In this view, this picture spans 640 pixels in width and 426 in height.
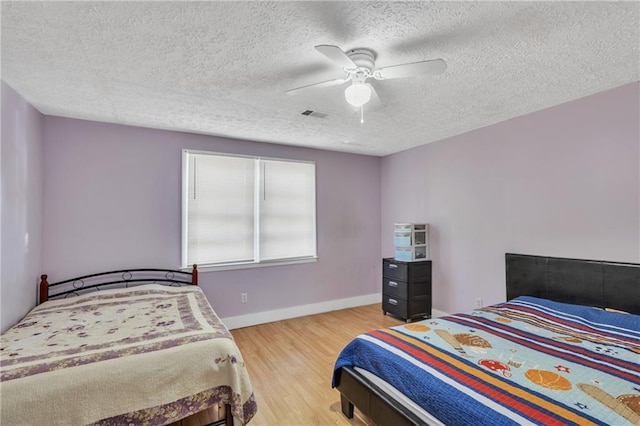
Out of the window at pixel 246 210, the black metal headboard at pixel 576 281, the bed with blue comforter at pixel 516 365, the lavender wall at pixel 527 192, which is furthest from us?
the window at pixel 246 210

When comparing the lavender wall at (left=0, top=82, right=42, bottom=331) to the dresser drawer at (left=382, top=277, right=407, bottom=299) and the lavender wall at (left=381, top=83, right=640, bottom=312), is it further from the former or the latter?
the lavender wall at (left=381, top=83, right=640, bottom=312)

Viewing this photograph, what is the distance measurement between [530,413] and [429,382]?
0.44 meters

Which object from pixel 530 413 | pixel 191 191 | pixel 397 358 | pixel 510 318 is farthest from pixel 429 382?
pixel 191 191

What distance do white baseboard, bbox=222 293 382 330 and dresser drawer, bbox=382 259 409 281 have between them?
0.86 meters

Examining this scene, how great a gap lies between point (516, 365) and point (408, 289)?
2319mm

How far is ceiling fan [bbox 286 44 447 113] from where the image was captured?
1.61m

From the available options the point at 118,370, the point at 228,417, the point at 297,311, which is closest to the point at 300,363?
the point at 228,417

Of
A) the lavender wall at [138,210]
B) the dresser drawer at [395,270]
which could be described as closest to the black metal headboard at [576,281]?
the dresser drawer at [395,270]

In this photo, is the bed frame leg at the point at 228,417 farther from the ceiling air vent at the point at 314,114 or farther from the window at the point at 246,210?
the ceiling air vent at the point at 314,114

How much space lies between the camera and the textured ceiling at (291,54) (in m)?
1.53

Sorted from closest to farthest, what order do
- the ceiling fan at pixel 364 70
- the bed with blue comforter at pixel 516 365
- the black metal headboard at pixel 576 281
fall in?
the bed with blue comforter at pixel 516 365 < the ceiling fan at pixel 364 70 < the black metal headboard at pixel 576 281

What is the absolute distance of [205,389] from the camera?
184 centimetres

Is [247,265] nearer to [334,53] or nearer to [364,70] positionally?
[364,70]

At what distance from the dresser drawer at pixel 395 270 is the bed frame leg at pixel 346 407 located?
215 centimetres
